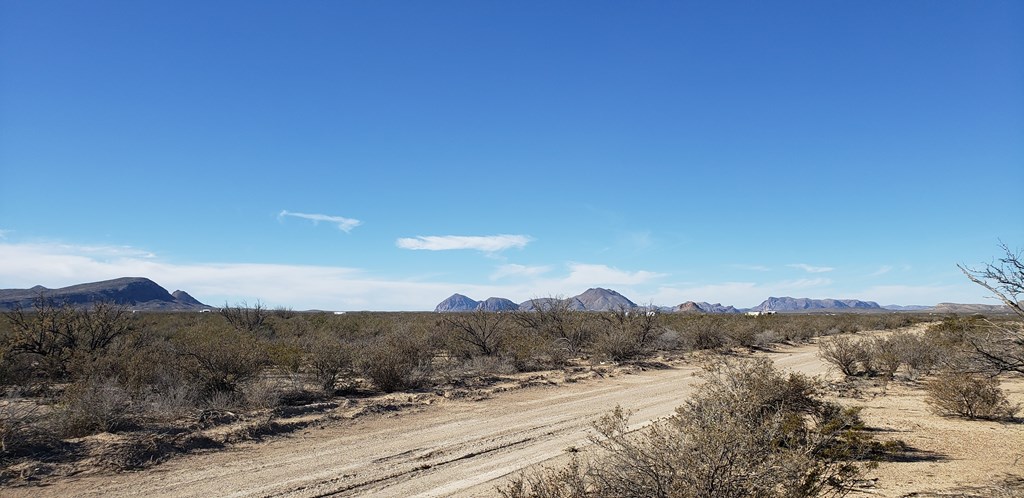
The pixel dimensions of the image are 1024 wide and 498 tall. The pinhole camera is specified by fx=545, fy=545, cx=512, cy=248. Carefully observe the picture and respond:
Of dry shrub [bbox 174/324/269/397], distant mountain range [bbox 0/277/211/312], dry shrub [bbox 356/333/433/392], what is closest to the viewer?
dry shrub [bbox 174/324/269/397]

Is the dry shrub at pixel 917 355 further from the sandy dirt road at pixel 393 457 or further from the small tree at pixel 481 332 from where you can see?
the small tree at pixel 481 332

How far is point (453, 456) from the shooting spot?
32.6 ft

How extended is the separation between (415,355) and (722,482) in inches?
619

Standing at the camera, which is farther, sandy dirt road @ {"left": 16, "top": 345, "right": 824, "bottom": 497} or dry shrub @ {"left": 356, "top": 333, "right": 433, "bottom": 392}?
dry shrub @ {"left": 356, "top": 333, "right": 433, "bottom": 392}

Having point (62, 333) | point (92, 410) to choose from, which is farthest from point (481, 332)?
point (92, 410)

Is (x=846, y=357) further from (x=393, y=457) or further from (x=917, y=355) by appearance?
(x=393, y=457)

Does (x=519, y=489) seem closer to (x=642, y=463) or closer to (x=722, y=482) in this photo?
(x=642, y=463)

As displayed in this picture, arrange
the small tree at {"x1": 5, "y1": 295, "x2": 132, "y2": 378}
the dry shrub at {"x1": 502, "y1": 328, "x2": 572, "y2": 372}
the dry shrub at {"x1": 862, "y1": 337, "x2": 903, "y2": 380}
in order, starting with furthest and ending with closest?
the dry shrub at {"x1": 502, "y1": 328, "x2": 572, "y2": 372}, the dry shrub at {"x1": 862, "y1": 337, "x2": 903, "y2": 380}, the small tree at {"x1": 5, "y1": 295, "x2": 132, "y2": 378}

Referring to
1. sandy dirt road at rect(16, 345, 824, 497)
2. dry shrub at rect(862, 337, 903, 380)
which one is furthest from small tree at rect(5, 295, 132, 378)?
dry shrub at rect(862, 337, 903, 380)

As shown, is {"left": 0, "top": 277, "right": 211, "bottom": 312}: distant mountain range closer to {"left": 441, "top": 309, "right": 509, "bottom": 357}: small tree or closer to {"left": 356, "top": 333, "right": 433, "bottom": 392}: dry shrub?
{"left": 441, "top": 309, "right": 509, "bottom": 357}: small tree

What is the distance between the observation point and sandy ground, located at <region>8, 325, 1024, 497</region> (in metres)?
8.05

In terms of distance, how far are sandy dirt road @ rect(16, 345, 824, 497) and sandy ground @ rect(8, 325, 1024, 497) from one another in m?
0.02

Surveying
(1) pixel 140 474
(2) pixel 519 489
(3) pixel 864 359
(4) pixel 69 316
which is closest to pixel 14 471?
(1) pixel 140 474

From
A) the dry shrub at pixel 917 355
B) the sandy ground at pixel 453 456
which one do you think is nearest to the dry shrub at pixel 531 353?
the sandy ground at pixel 453 456
